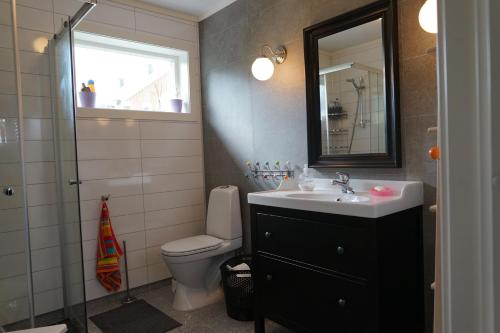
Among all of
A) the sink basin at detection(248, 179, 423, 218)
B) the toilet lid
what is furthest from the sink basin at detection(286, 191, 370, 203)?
the toilet lid

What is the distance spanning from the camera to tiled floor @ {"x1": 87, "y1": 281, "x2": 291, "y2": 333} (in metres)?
2.38

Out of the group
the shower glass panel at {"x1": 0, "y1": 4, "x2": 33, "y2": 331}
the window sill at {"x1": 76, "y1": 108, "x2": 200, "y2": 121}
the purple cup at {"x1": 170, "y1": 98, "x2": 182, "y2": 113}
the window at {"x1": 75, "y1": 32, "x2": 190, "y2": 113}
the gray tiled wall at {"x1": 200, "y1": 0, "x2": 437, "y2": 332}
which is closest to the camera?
the gray tiled wall at {"x1": 200, "y1": 0, "x2": 437, "y2": 332}

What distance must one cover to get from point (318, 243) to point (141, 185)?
5.84ft

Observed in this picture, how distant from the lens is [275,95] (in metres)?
2.70

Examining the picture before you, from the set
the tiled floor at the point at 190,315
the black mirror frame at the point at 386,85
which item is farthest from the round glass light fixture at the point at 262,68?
the tiled floor at the point at 190,315

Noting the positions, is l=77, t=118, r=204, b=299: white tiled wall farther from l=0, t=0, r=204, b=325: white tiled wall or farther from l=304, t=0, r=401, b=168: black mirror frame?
l=304, t=0, r=401, b=168: black mirror frame

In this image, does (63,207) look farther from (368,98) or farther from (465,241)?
(465,241)

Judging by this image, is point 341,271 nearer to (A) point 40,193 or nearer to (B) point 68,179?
(B) point 68,179

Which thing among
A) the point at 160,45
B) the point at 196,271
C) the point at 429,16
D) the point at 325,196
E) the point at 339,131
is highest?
the point at 160,45

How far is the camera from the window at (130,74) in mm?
2947

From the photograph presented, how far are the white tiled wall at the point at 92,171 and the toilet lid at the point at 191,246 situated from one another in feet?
1.48

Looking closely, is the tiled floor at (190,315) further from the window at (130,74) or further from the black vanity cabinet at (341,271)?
the window at (130,74)

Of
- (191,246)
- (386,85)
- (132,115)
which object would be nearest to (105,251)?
(191,246)

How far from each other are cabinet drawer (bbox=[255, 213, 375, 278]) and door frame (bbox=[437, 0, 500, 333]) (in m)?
1.25
